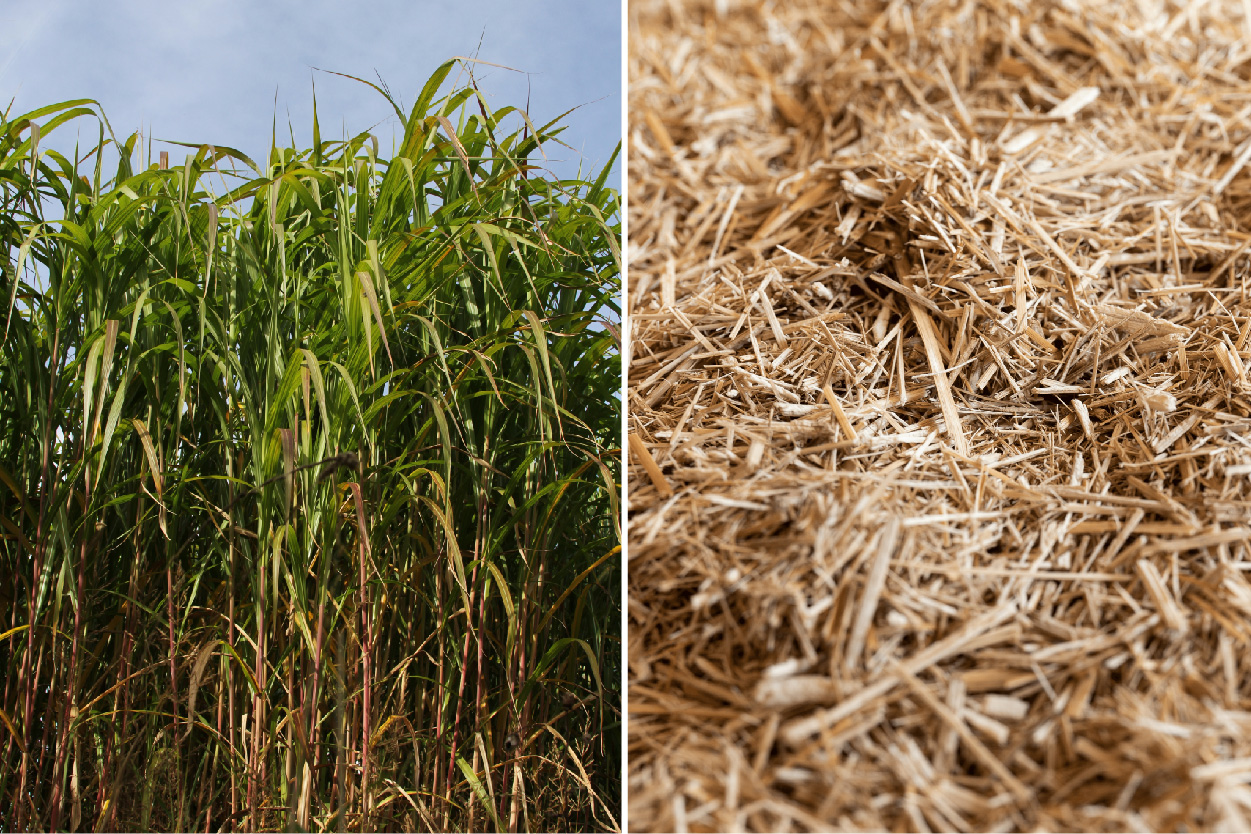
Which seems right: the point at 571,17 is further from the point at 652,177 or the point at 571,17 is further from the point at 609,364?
the point at 609,364

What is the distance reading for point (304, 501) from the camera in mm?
848

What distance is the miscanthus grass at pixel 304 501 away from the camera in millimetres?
870

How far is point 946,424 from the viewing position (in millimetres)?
928

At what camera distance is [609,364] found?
40.9 inches

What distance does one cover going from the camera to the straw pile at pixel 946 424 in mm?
686

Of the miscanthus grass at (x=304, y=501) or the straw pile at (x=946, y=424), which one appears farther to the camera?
the miscanthus grass at (x=304, y=501)

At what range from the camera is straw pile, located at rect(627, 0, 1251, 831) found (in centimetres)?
69

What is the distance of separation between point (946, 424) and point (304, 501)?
724 millimetres

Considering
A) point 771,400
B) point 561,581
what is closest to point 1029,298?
point 771,400

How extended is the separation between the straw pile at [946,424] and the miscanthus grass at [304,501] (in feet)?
0.60

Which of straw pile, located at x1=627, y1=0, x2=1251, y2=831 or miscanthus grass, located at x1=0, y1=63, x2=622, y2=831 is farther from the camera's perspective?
miscanthus grass, located at x1=0, y1=63, x2=622, y2=831

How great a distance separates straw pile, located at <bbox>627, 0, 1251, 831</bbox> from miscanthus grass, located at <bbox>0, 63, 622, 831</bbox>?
0.18 m

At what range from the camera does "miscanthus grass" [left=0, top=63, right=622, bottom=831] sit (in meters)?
0.87

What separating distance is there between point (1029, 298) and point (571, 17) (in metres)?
0.71
